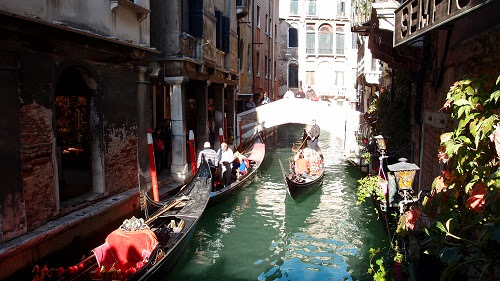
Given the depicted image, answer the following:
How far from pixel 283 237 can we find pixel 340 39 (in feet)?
73.9

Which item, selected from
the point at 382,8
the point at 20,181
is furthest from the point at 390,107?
the point at 20,181

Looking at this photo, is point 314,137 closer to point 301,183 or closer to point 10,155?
point 301,183

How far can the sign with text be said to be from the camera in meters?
2.69

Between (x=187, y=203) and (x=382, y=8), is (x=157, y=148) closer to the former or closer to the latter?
(x=187, y=203)

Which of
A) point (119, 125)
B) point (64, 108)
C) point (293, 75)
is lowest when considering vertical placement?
point (119, 125)

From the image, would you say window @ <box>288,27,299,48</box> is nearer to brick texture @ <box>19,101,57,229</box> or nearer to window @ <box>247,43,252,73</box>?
window @ <box>247,43,252,73</box>

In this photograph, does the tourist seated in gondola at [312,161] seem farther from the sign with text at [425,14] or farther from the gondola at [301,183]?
the sign with text at [425,14]

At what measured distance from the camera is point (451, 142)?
277 cm

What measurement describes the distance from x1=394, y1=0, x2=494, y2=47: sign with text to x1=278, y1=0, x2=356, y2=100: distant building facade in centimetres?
2232

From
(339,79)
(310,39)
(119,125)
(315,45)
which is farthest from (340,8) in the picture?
(119,125)

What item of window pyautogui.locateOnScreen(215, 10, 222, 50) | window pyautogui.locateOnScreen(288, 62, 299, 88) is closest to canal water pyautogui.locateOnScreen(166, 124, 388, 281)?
window pyautogui.locateOnScreen(215, 10, 222, 50)

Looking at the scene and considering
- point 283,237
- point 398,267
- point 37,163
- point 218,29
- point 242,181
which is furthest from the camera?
point 218,29

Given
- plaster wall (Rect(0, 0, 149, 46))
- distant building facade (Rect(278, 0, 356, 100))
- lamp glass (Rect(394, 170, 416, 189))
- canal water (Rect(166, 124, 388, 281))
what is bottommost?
canal water (Rect(166, 124, 388, 281))

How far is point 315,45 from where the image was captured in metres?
27.3
